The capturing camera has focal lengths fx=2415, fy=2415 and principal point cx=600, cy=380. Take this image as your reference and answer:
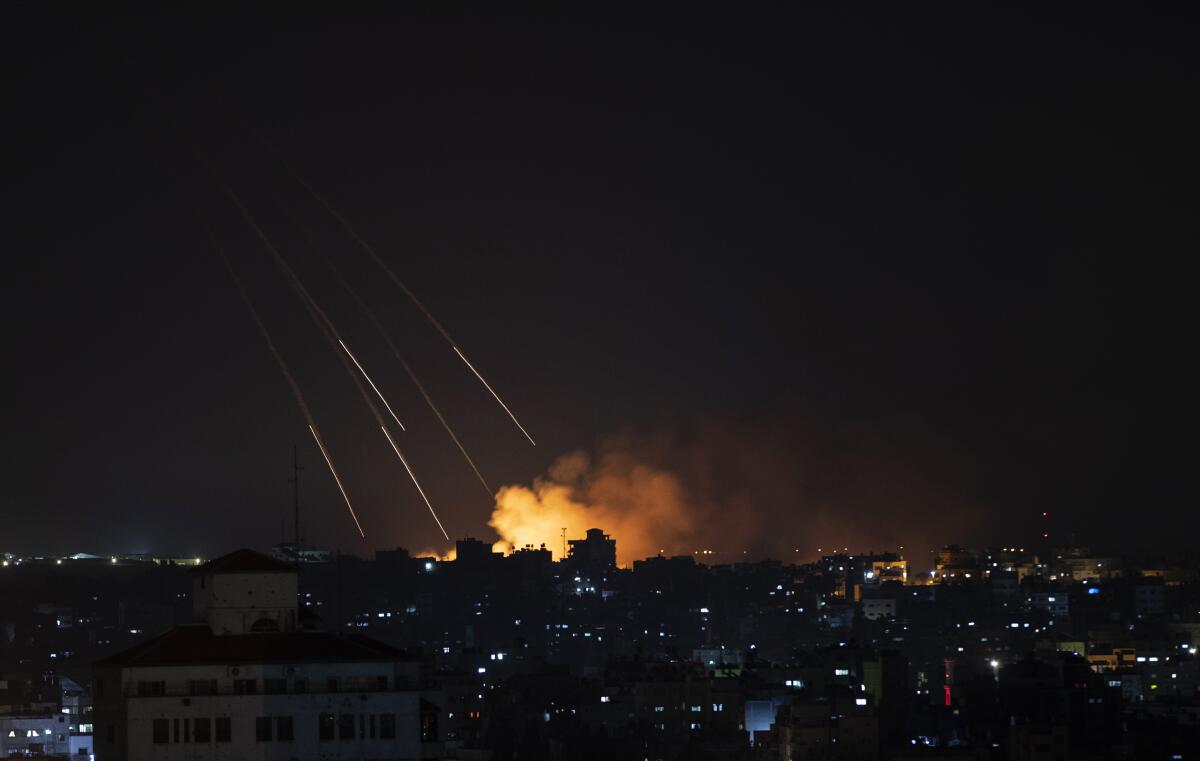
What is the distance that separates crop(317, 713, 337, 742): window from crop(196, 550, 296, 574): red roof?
7.39ft

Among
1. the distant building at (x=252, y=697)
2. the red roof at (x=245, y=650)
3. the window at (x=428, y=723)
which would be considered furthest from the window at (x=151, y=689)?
the window at (x=428, y=723)

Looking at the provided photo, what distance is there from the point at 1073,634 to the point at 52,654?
207 ft

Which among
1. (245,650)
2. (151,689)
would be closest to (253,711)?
(245,650)

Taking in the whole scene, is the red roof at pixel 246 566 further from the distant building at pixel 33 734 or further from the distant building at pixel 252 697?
the distant building at pixel 33 734

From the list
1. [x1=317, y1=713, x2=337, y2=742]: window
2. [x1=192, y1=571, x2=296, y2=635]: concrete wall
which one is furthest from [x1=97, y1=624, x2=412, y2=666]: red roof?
[x1=317, y1=713, x2=337, y2=742]: window

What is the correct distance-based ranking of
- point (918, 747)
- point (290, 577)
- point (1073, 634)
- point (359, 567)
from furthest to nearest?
point (359, 567), point (1073, 634), point (918, 747), point (290, 577)

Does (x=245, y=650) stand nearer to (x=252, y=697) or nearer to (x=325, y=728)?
(x=252, y=697)

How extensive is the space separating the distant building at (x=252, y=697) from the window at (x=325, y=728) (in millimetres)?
12

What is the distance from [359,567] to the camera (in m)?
175

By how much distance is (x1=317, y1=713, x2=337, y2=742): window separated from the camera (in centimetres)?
2873

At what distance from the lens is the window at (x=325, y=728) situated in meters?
28.7

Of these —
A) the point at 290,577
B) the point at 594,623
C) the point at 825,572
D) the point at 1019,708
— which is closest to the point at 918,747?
the point at 1019,708

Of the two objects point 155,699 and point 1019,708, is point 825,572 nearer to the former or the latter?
point 1019,708

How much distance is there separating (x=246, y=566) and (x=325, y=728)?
8.32 ft
